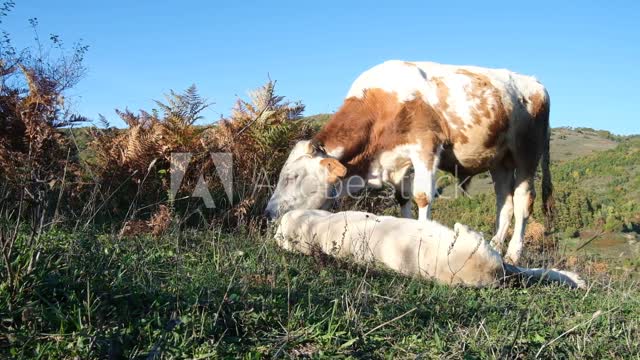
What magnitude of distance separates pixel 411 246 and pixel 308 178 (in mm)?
3038

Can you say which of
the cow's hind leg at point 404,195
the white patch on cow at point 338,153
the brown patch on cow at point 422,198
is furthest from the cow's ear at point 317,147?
the brown patch on cow at point 422,198

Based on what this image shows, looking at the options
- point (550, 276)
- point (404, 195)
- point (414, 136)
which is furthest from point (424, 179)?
point (550, 276)

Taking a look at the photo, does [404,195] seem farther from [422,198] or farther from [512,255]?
[512,255]

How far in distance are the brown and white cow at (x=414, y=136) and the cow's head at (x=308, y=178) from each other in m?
0.01

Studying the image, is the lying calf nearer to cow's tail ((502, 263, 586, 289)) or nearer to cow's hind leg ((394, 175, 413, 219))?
cow's tail ((502, 263, 586, 289))

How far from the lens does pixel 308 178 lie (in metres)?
8.31

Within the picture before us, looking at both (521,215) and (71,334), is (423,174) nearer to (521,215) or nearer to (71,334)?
(521,215)

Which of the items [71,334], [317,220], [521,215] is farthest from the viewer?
[521,215]

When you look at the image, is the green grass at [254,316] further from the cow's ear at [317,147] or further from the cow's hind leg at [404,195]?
the cow's hind leg at [404,195]

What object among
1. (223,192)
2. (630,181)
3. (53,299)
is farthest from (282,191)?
(630,181)

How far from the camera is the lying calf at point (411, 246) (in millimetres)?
5086

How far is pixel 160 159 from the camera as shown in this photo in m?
7.85

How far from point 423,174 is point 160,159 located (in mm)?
3469

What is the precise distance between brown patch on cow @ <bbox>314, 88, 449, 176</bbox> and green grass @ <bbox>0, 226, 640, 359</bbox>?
383 centimetres
